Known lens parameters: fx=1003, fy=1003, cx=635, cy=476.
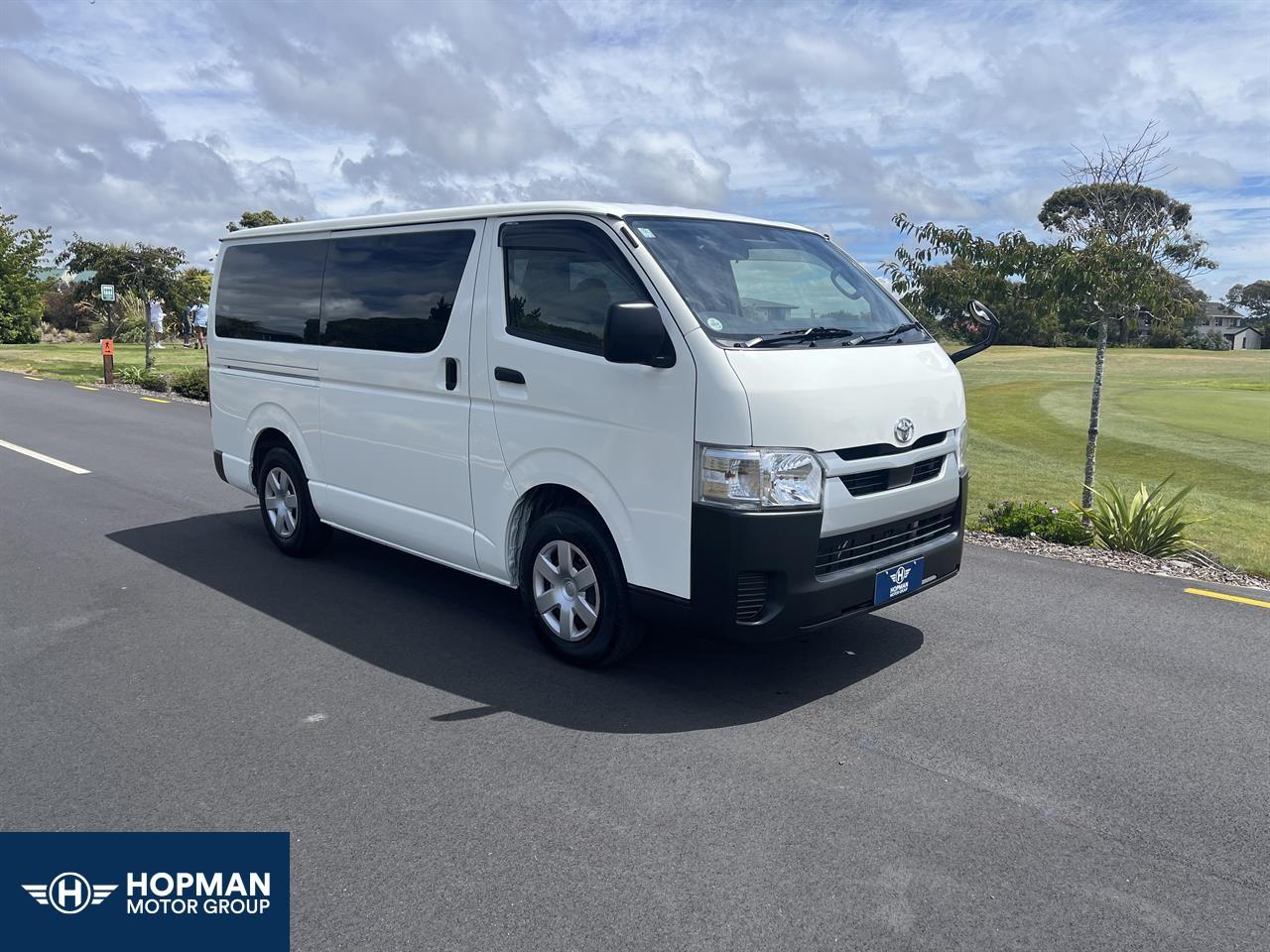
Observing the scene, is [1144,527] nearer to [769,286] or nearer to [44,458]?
[769,286]

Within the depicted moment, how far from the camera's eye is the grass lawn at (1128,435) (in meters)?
12.2

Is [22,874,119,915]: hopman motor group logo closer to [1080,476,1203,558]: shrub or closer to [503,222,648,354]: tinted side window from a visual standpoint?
[503,222,648,354]: tinted side window

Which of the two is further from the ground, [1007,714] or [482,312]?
[482,312]

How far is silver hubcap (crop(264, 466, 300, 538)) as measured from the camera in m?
7.07

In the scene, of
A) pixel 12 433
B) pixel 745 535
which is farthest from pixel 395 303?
pixel 12 433

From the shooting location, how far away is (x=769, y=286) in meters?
5.04

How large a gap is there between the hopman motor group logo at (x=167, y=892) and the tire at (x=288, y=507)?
377 centimetres

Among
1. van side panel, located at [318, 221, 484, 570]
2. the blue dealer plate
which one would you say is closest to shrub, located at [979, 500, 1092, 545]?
the blue dealer plate

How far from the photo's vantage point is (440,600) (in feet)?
20.4

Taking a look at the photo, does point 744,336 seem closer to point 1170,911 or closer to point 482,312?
point 482,312

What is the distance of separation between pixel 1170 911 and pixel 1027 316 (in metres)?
7.74

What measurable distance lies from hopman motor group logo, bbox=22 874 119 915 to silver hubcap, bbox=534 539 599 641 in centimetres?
227

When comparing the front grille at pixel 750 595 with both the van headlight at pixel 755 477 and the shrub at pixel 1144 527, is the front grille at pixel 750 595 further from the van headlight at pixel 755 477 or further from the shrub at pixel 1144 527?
the shrub at pixel 1144 527

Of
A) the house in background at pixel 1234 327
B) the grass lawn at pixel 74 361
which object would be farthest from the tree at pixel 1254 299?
the grass lawn at pixel 74 361
